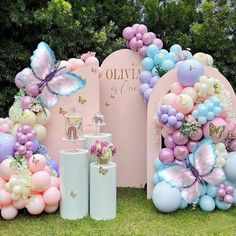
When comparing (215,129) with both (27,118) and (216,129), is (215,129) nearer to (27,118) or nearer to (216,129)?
(216,129)

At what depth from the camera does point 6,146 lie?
4465 mm

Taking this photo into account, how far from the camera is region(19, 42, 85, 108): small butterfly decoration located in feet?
16.0

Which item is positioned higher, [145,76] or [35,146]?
[145,76]

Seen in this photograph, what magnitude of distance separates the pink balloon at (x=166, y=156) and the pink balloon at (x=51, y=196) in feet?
3.87

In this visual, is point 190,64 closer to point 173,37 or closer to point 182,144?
point 182,144

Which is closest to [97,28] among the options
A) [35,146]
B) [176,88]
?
[176,88]

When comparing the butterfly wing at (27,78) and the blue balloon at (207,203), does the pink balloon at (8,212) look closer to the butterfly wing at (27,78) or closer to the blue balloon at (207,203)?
the butterfly wing at (27,78)

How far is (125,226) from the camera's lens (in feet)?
13.8

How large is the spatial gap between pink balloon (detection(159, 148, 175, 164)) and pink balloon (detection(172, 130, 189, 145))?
0.46ft

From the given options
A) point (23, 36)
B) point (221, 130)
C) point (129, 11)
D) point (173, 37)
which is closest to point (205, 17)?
point (173, 37)

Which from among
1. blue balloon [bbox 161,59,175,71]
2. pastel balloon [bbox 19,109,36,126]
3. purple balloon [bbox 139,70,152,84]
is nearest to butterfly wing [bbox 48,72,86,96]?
pastel balloon [bbox 19,109,36,126]

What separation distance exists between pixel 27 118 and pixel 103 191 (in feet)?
3.87

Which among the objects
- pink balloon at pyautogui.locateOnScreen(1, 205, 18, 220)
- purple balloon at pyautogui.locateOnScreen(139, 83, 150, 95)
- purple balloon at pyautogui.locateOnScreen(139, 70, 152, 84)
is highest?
purple balloon at pyautogui.locateOnScreen(139, 70, 152, 84)

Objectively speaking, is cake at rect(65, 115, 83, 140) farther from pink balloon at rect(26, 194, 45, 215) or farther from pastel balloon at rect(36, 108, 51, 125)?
pink balloon at rect(26, 194, 45, 215)
